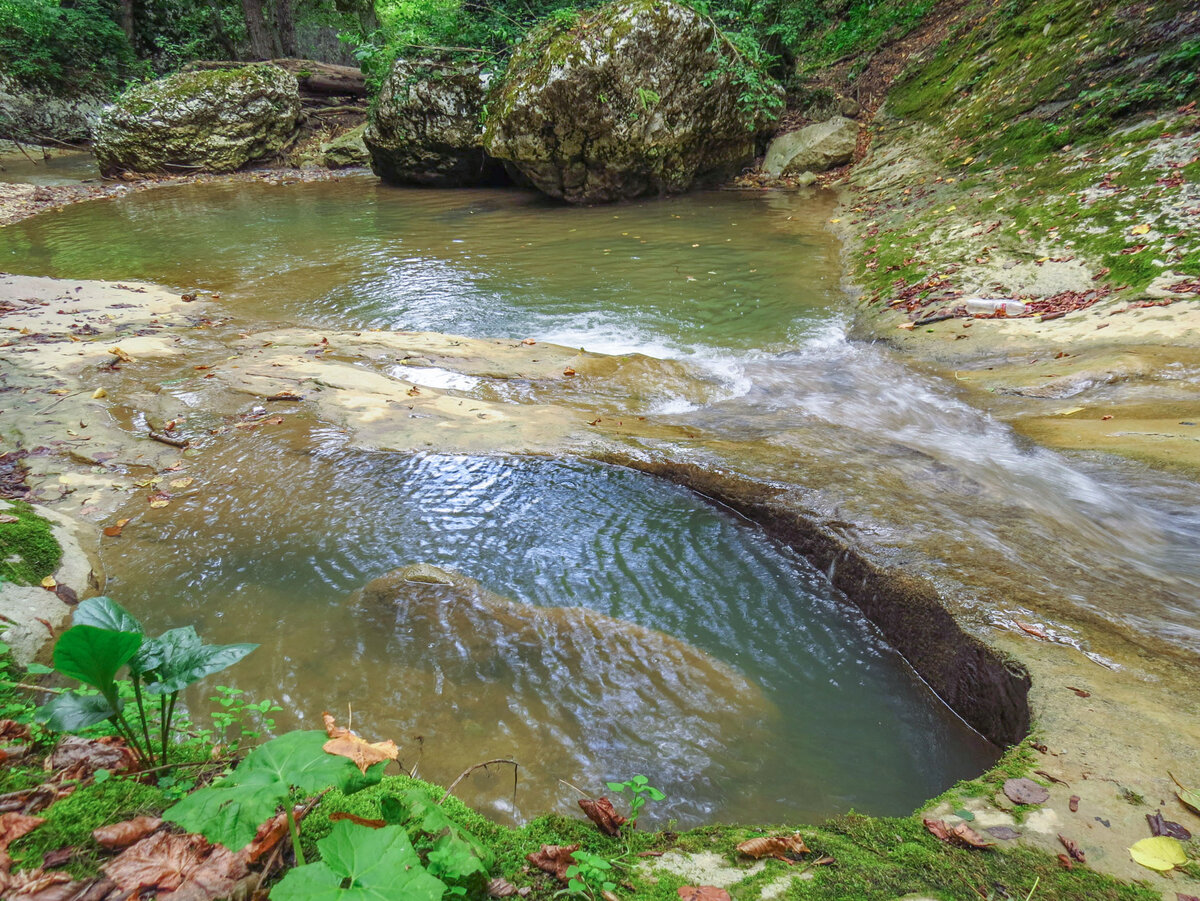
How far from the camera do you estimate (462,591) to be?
11.3ft

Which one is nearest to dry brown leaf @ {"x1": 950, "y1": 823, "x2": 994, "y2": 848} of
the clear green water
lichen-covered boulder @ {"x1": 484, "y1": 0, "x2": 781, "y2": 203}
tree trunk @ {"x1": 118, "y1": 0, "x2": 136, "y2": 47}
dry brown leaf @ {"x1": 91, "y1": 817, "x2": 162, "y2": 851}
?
the clear green water

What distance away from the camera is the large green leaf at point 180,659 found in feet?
5.32

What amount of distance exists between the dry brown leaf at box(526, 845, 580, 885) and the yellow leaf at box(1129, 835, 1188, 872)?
1.53 meters

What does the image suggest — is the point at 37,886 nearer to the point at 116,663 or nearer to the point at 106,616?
the point at 116,663

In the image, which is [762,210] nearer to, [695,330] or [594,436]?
[695,330]

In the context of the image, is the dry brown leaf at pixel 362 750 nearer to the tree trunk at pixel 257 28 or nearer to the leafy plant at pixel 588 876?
the leafy plant at pixel 588 876

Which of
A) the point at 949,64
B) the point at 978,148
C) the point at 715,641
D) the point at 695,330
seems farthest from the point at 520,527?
the point at 949,64

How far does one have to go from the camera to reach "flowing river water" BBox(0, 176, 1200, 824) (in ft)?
8.70

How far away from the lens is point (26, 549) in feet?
10.2

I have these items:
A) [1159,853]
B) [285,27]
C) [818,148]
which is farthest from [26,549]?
[285,27]

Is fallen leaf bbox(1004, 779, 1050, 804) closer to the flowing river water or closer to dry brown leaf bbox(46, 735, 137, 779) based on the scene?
the flowing river water

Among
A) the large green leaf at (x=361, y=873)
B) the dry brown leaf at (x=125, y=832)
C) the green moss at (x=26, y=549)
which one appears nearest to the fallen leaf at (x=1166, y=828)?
the large green leaf at (x=361, y=873)

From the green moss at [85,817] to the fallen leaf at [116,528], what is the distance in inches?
107

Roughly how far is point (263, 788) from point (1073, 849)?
2098 millimetres
